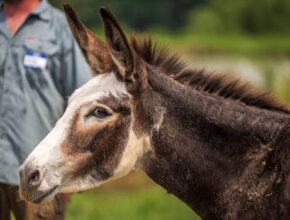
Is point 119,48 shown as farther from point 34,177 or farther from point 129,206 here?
point 129,206

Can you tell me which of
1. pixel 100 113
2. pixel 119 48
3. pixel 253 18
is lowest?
pixel 253 18

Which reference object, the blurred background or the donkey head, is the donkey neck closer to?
the donkey head

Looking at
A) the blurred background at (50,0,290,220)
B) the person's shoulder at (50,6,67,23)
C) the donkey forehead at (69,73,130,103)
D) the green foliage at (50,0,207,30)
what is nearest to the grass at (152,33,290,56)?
the blurred background at (50,0,290,220)

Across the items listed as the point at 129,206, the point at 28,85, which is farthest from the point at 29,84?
the point at 129,206

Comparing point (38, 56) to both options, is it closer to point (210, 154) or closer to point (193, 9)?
point (210, 154)

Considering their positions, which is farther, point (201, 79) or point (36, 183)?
point (201, 79)

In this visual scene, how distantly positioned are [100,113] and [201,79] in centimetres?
66

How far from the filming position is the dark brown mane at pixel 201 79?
211 inches

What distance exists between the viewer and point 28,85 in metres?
6.42

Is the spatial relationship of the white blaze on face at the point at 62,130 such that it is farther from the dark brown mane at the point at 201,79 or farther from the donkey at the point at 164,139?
the dark brown mane at the point at 201,79

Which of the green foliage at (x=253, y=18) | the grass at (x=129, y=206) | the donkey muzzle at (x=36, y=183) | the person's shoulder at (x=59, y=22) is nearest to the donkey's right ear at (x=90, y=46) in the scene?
Answer: the donkey muzzle at (x=36, y=183)

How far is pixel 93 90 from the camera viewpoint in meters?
5.33

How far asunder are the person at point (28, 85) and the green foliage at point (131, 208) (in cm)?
396

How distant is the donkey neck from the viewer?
5.22 meters
